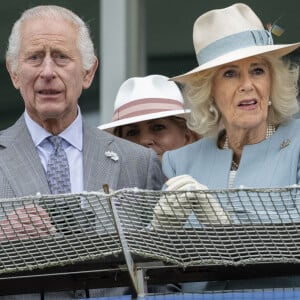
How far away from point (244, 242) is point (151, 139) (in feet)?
5.68

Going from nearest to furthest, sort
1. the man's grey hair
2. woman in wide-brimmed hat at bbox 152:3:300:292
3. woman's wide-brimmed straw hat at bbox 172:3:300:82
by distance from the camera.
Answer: woman in wide-brimmed hat at bbox 152:3:300:292, woman's wide-brimmed straw hat at bbox 172:3:300:82, the man's grey hair

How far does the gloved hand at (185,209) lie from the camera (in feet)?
9.67

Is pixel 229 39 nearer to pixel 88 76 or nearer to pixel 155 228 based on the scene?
pixel 88 76

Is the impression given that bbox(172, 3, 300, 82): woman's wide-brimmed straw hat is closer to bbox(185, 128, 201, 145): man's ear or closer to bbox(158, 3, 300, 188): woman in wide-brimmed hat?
bbox(158, 3, 300, 188): woman in wide-brimmed hat

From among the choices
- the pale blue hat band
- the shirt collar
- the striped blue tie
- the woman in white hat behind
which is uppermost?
the woman in white hat behind

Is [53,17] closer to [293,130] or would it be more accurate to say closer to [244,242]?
[293,130]

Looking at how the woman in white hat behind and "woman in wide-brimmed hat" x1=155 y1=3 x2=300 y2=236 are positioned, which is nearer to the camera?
"woman in wide-brimmed hat" x1=155 y1=3 x2=300 y2=236

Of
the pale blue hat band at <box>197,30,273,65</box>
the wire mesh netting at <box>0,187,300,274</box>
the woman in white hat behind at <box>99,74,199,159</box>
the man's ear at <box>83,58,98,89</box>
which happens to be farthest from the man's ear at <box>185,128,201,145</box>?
the wire mesh netting at <box>0,187,300,274</box>

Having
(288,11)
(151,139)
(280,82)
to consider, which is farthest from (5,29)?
(280,82)

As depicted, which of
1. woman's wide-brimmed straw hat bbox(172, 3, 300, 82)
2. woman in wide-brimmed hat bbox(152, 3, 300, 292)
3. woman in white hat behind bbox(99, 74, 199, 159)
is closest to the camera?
woman in wide-brimmed hat bbox(152, 3, 300, 292)

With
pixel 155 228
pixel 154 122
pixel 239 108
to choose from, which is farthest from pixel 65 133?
pixel 155 228

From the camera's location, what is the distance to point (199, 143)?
4.02 meters

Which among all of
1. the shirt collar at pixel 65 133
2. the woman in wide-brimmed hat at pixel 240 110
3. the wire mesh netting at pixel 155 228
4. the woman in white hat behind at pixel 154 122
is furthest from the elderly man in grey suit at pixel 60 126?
the wire mesh netting at pixel 155 228

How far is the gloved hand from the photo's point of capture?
9.67 feet
